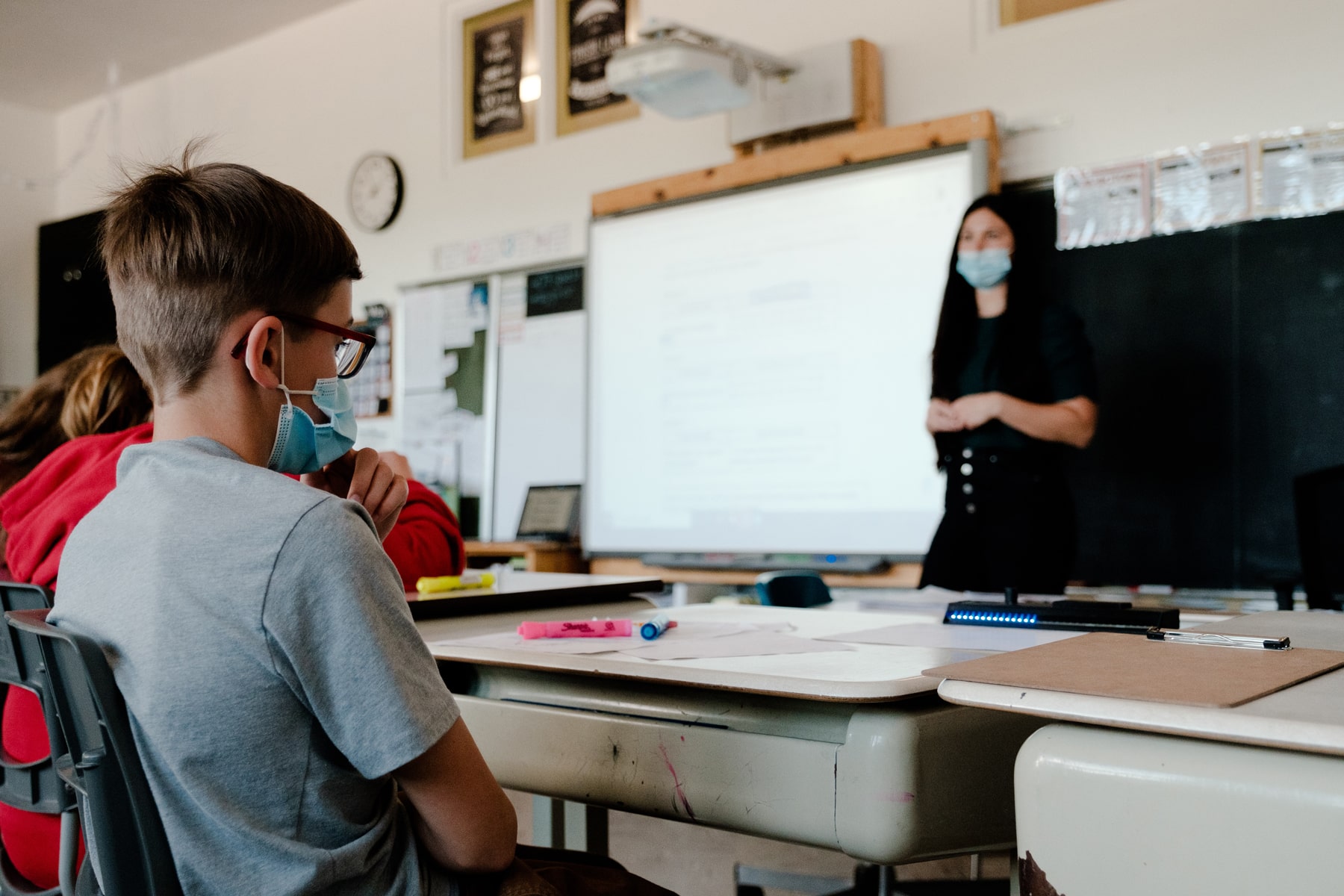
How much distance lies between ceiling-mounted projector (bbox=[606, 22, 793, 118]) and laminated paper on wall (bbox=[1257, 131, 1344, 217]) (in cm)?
145

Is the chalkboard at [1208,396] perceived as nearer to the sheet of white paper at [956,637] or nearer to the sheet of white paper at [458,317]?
the sheet of white paper at [956,637]

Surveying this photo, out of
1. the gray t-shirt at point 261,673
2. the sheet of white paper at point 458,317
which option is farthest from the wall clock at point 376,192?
the gray t-shirt at point 261,673

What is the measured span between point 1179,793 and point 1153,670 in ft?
0.46

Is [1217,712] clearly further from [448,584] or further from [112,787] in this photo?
[448,584]

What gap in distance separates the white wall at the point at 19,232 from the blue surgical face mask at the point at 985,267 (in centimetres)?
578

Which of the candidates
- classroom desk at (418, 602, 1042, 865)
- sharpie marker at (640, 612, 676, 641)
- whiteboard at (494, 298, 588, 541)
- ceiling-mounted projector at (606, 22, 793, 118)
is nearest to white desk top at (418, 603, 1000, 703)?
classroom desk at (418, 602, 1042, 865)

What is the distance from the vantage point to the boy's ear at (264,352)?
919 millimetres

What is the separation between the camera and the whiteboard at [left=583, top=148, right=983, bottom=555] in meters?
3.29

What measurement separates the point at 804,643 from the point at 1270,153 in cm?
232

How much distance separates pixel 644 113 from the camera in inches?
165

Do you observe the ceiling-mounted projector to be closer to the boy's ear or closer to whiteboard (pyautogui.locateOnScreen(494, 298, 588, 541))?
whiteboard (pyautogui.locateOnScreen(494, 298, 588, 541))

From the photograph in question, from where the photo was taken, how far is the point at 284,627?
2.55ft

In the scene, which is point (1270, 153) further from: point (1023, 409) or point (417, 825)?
point (417, 825)

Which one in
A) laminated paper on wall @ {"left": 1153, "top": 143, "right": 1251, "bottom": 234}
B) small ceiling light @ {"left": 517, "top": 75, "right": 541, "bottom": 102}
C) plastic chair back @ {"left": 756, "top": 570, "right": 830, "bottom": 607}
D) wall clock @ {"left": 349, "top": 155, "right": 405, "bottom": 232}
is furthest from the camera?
wall clock @ {"left": 349, "top": 155, "right": 405, "bottom": 232}
